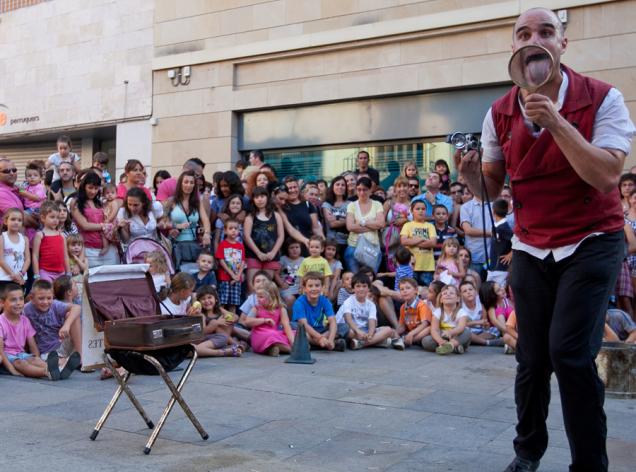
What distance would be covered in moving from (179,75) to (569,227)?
1492cm

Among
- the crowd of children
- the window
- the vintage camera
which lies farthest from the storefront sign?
the vintage camera

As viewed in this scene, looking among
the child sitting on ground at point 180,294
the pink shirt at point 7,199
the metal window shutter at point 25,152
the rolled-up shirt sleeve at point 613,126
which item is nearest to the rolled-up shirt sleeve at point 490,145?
the rolled-up shirt sleeve at point 613,126

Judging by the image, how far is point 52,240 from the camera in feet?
28.2

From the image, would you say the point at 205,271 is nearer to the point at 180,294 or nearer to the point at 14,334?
the point at 180,294

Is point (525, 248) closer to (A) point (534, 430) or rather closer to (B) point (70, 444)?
(A) point (534, 430)

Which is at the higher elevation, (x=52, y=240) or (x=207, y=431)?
(x=52, y=240)

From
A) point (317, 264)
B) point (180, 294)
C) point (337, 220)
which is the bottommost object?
point (180, 294)

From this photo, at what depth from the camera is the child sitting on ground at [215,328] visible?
26.6 ft

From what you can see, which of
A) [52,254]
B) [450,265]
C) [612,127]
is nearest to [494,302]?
[450,265]

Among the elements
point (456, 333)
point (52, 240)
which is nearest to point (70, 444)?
point (52, 240)

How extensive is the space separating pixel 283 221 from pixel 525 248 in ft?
22.5

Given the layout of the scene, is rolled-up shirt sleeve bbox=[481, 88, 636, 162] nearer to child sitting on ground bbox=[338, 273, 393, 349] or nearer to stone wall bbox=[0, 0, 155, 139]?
child sitting on ground bbox=[338, 273, 393, 349]

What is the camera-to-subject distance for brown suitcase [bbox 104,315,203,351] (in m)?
4.45

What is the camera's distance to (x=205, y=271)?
9.14 m
